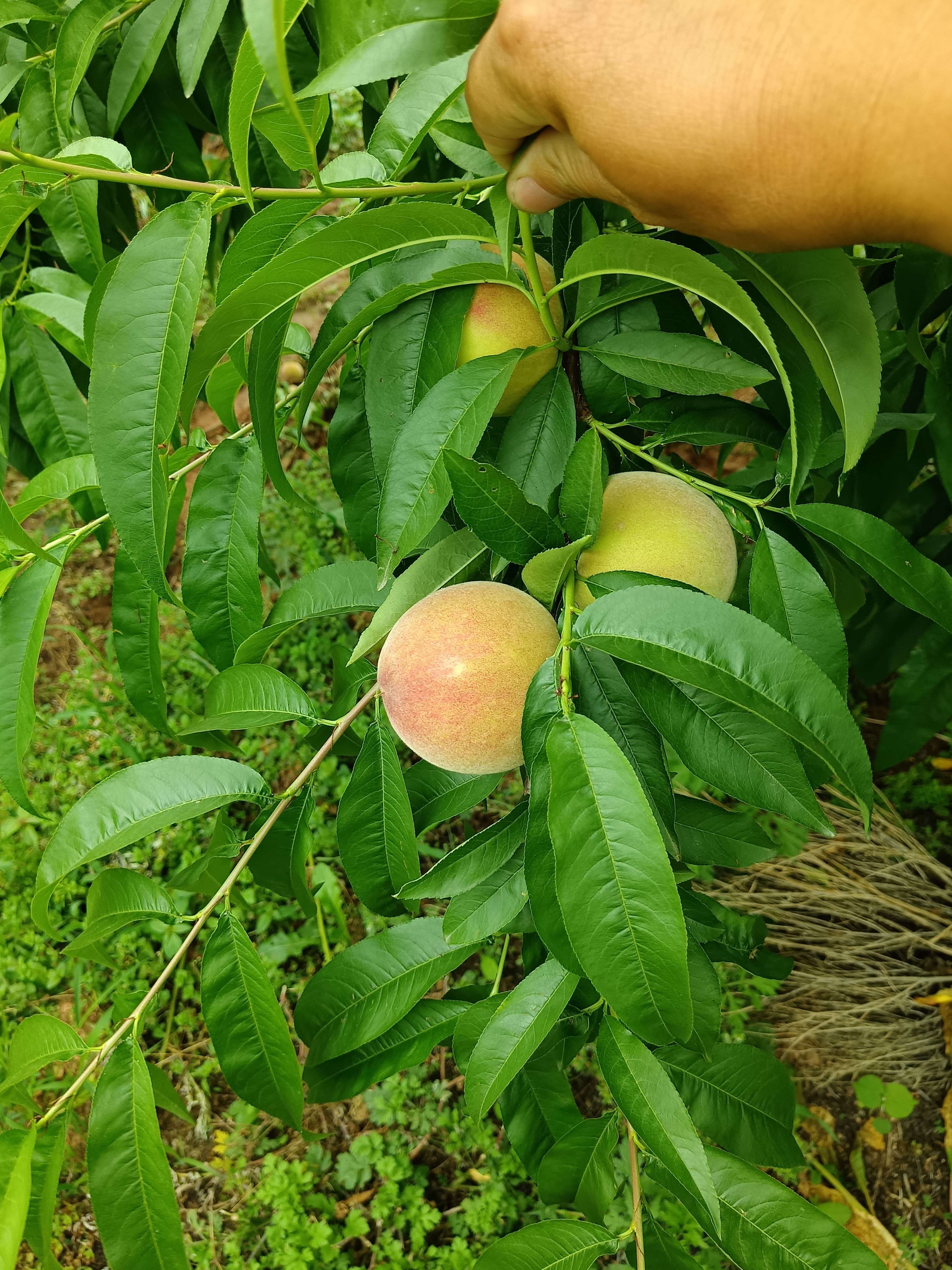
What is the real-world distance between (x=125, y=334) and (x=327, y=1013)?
73cm

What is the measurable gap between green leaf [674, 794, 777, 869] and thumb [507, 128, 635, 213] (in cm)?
66

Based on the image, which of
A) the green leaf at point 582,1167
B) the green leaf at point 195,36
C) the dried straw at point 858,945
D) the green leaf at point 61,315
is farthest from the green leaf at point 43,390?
the dried straw at point 858,945

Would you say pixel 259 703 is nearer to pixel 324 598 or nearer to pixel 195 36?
pixel 324 598

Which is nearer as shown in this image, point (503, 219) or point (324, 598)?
point (503, 219)

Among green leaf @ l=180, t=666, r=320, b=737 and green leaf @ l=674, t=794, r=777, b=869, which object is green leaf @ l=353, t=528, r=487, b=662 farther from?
green leaf @ l=674, t=794, r=777, b=869

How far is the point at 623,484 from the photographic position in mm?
779

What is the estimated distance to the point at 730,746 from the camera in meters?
0.68

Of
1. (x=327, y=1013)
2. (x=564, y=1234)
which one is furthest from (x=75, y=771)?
(x=564, y=1234)

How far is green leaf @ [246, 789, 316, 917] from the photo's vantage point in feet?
2.96

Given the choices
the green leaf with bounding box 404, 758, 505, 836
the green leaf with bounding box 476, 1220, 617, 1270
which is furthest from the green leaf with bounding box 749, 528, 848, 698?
the green leaf with bounding box 476, 1220, 617, 1270

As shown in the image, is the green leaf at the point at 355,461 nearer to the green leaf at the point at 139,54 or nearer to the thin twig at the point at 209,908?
the thin twig at the point at 209,908

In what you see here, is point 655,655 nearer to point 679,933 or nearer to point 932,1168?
point 679,933

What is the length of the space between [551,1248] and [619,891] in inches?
18.0

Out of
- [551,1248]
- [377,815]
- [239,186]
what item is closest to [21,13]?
[239,186]
